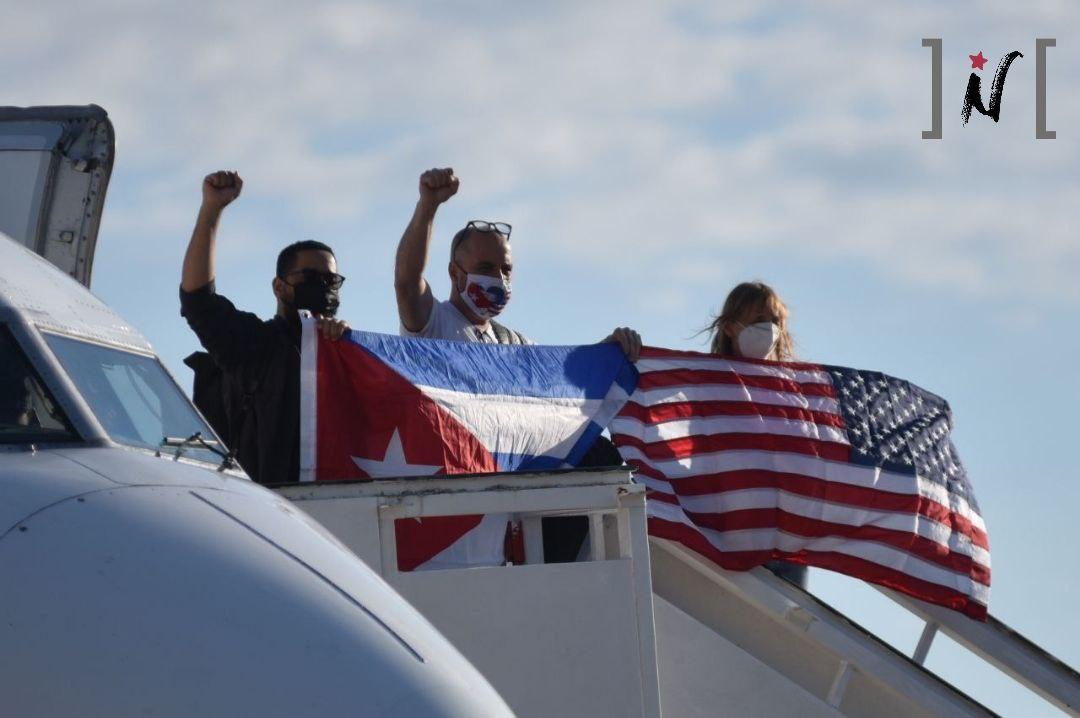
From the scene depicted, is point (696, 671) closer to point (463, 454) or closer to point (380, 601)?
point (463, 454)

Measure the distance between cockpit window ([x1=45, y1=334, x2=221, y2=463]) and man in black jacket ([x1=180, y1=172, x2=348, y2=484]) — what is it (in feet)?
7.74

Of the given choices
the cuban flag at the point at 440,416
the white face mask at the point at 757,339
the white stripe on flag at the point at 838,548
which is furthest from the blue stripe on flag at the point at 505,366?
the white stripe on flag at the point at 838,548

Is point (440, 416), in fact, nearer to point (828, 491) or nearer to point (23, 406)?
point (828, 491)

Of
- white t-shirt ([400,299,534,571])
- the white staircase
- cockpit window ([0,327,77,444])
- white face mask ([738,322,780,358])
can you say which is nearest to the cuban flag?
white t-shirt ([400,299,534,571])

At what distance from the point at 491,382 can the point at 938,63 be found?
712 cm

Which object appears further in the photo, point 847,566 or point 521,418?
point 847,566

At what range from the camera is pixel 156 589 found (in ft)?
15.2

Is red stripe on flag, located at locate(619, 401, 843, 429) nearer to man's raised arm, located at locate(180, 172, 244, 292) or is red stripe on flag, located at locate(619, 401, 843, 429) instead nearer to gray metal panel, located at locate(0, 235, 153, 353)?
man's raised arm, located at locate(180, 172, 244, 292)

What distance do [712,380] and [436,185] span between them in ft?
7.56

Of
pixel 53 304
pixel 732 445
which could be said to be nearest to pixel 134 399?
pixel 53 304

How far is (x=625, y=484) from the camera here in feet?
26.1

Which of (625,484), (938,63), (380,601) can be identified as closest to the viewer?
(380,601)

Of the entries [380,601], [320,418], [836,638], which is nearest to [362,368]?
[320,418]

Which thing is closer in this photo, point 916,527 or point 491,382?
point 491,382
